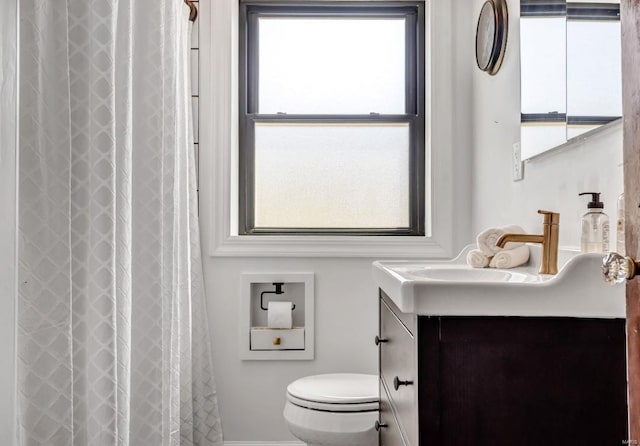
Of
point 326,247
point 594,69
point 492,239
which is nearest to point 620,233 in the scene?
point 594,69

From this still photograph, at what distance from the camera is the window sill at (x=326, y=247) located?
2.23 m

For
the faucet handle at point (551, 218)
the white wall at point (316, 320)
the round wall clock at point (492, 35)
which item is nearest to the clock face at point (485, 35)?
the round wall clock at point (492, 35)

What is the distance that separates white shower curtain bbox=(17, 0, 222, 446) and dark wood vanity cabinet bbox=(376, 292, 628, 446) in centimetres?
66

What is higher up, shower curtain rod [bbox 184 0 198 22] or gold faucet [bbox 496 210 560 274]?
shower curtain rod [bbox 184 0 198 22]

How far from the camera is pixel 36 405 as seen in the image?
0.99 meters

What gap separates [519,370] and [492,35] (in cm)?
→ 137

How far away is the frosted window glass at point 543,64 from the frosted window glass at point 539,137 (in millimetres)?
44

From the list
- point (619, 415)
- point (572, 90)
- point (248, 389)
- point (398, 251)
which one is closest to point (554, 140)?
point (572, 90)

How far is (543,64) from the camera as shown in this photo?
145cm

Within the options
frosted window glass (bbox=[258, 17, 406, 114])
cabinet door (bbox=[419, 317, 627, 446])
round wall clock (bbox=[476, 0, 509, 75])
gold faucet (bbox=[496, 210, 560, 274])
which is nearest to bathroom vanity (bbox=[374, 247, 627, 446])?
cabinet door (bbox=[419, 317, 627, 446])

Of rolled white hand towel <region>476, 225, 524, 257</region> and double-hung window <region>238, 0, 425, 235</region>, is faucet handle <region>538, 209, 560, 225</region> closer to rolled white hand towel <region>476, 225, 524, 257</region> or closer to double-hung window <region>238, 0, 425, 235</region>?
rolled white hand towel <region>476, 225, 524, 257</region>

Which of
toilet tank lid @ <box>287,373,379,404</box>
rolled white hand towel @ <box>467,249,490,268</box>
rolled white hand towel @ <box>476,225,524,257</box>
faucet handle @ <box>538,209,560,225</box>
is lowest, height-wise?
toilet tank lid @ <box>287,373,379,404</box>

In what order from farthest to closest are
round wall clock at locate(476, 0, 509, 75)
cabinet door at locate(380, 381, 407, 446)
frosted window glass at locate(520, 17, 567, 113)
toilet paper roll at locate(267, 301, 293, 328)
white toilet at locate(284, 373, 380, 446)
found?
toilet paper roll at locate(267, 301, 293, 328), round wall clock at locate(476, 0, 509, 75), white toilet at locate(284, 373, 380, 446), frosted window glass at locate(520, 17, 567, 113), cabinet door at locate(380, 381, 407, 446)

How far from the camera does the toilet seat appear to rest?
1.69 m
